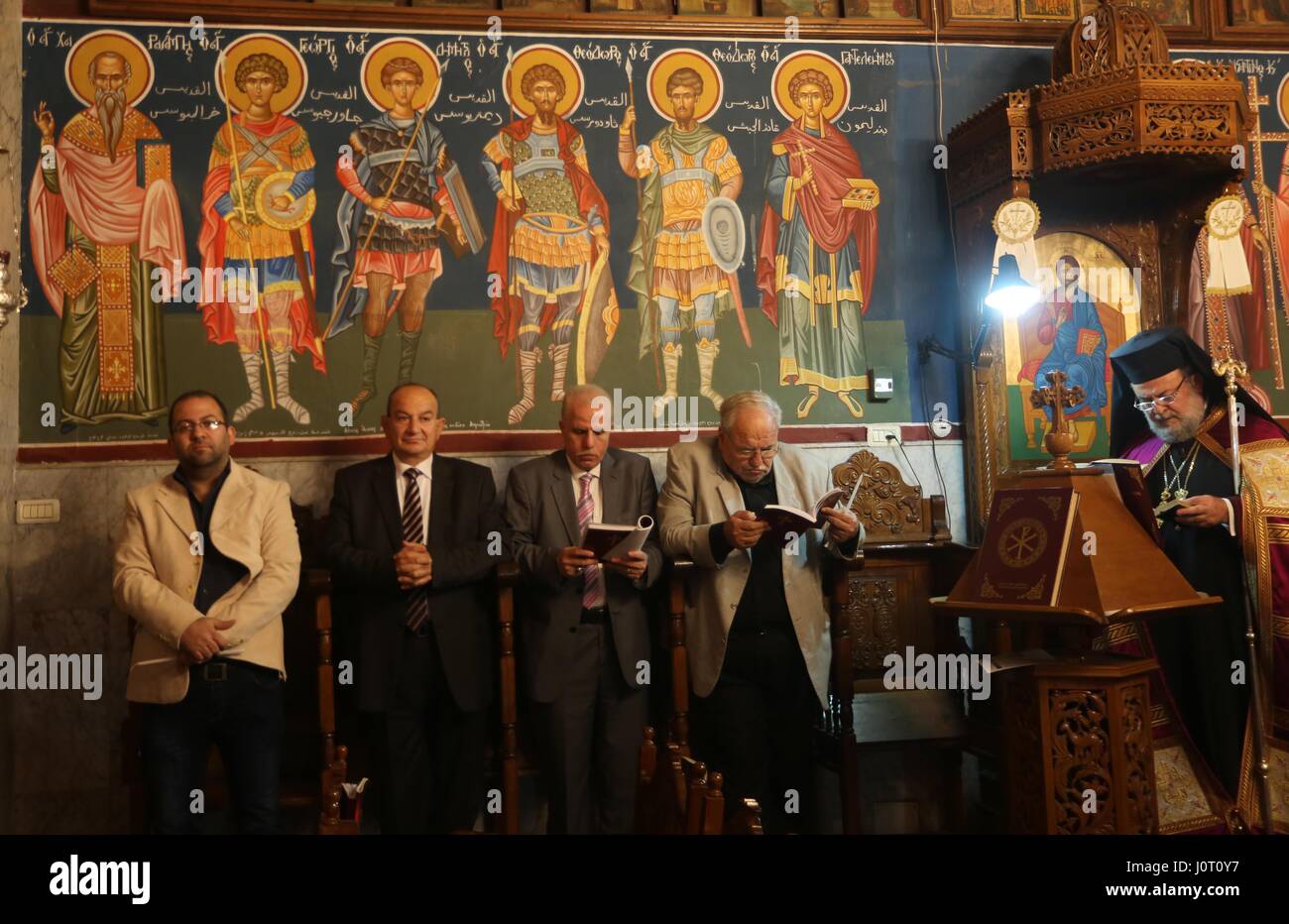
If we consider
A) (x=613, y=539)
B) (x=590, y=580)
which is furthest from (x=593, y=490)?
(x=613, y=539)

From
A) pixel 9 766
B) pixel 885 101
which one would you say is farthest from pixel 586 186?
pixel 9 766

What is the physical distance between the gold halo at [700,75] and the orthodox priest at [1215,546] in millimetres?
2498

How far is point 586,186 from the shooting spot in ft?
18.6

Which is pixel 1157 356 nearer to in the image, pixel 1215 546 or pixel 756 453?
pixel 1215 546

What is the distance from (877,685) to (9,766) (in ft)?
13.9

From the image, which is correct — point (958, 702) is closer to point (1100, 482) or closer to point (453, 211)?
point (1100, 482)

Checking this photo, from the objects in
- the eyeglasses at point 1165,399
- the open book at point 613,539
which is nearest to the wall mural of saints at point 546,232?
the open book at point 613,539

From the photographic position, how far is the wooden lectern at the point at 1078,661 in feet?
11.8

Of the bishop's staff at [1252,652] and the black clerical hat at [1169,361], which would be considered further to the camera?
the black clerical hat at [1169,361]

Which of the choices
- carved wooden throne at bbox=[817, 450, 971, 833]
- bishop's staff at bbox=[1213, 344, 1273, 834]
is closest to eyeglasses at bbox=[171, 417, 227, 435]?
carved wooden throne at bbox=[817, 450, 971, 833]

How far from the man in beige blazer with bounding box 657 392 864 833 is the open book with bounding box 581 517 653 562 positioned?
1.11ft

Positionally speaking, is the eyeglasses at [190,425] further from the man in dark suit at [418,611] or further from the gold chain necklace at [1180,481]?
the gold chain necklace at [1180,481]

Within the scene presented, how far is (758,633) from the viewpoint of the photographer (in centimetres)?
456

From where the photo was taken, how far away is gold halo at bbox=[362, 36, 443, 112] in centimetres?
557
